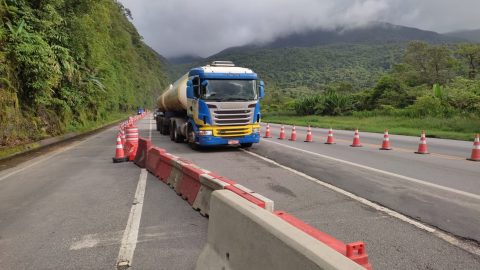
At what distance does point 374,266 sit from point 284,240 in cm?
192

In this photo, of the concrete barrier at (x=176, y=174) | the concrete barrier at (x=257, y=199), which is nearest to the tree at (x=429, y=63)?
the concrete barrier at (x=176, y=174)

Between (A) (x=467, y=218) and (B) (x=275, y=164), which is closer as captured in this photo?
(A) (x=467, y=218)

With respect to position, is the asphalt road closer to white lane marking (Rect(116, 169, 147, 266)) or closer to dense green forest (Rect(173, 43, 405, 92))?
white lane marking (Rect(116, 169, 147, 266))

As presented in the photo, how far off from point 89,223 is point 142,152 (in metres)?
5.36

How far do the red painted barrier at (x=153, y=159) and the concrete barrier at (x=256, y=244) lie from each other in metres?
6.03

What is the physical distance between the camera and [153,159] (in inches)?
399

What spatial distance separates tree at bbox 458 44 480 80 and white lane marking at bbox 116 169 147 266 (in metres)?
49.5

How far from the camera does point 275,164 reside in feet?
37.0

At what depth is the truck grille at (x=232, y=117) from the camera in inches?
557

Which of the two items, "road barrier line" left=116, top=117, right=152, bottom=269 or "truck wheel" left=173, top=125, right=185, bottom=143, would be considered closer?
"road barrier line" left=116, top=117, right=152, bottom=269

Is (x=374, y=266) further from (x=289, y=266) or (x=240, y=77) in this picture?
(x=240, y=77)

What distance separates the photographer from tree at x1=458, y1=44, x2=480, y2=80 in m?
47.4

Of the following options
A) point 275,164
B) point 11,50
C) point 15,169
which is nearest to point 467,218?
point 275,164

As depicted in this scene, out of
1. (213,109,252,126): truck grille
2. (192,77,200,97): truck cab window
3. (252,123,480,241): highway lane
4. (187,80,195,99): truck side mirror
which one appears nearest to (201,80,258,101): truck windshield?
(192,77,200,97): truck cab window
